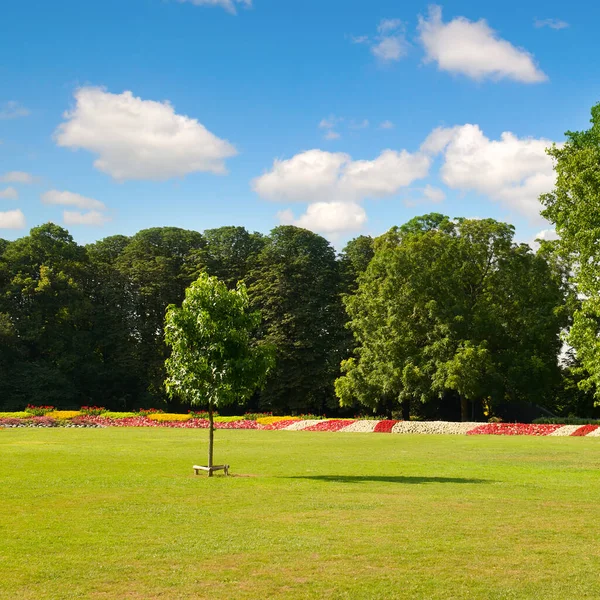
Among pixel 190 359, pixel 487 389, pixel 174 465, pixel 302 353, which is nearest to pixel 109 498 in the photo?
pixel 190 359

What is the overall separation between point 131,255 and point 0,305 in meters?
12.1

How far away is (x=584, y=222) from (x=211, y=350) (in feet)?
48.6

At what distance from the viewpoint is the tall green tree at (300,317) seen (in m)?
53.1

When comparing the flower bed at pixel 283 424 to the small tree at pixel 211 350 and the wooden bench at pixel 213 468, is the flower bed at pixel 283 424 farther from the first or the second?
the wooden bench at pixel 213 468

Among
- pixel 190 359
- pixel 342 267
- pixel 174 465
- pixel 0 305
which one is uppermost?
pixel 342 267

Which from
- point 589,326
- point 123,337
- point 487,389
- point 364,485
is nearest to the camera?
point 364,485

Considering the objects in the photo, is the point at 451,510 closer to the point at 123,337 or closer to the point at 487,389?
the point at 487,389


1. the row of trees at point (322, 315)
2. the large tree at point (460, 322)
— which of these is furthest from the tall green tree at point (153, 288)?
the large tree at point (460, 322)

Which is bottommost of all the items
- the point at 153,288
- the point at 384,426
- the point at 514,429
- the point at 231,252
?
the point at 384,426

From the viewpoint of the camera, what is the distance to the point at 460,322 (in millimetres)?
43344

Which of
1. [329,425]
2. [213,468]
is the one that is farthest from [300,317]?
[213,468]

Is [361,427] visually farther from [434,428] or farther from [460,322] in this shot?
[460,322]

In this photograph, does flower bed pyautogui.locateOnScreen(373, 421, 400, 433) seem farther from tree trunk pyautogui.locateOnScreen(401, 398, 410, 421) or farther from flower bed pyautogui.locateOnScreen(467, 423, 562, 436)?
tree trunk pyautogui.locateOnScreen(401, 398, 410, 421)

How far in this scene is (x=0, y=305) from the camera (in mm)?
53125
